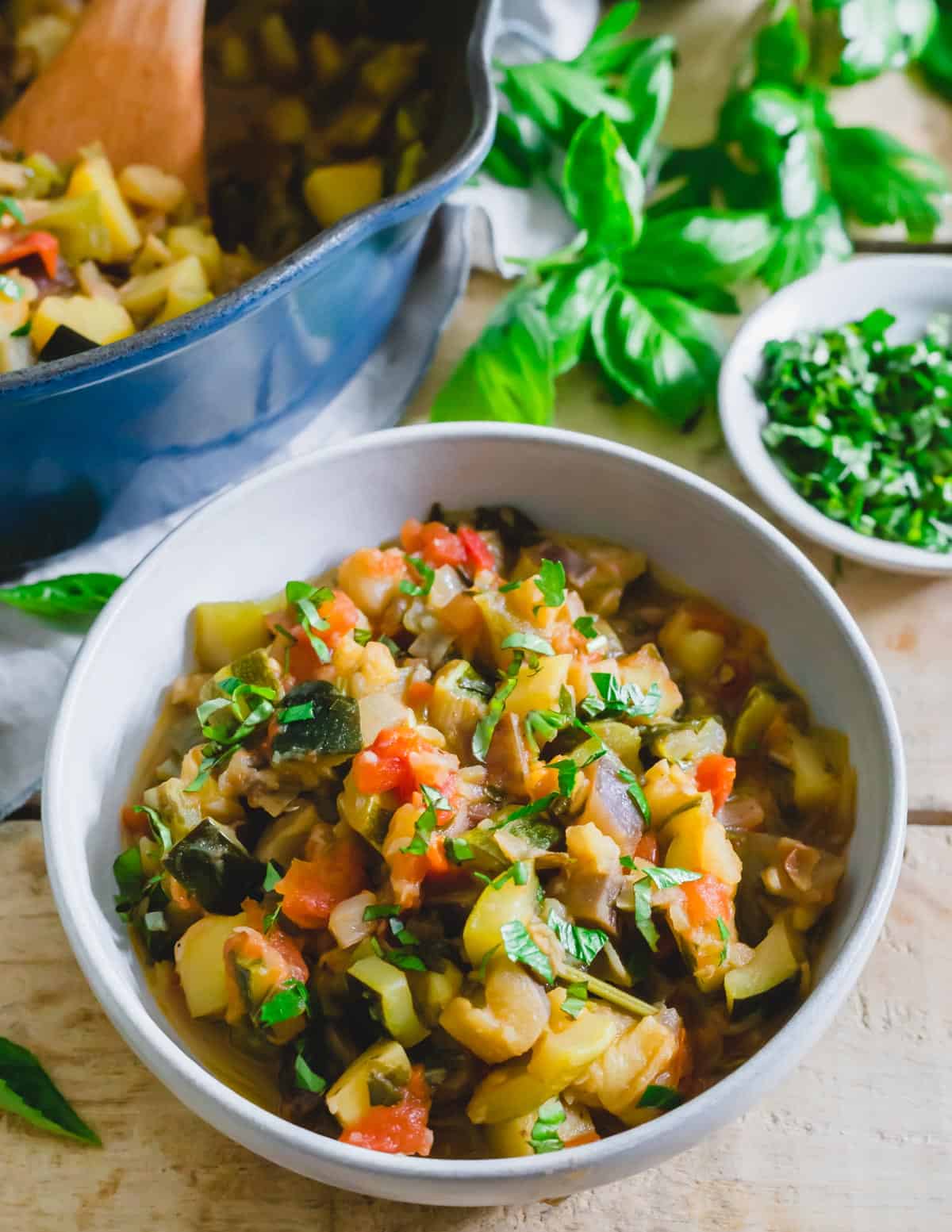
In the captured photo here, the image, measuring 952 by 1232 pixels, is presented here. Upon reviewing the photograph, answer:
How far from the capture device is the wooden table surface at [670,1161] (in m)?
1.62

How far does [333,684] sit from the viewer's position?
171cm

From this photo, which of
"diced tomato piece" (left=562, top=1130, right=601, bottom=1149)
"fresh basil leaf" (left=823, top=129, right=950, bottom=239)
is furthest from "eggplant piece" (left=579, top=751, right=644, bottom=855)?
"fresh basil leaf" (left=823, top=129, right=950, bottom=239)

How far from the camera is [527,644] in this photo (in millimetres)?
1708

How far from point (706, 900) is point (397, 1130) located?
45cm

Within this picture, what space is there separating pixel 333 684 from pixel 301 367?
669 millimetres

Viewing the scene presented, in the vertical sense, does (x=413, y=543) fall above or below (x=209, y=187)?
below

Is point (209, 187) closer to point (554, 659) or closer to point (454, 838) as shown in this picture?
point (554, 659)

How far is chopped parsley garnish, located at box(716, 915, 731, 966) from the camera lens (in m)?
1.51

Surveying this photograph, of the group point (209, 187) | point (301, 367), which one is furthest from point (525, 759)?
point (209, 187)

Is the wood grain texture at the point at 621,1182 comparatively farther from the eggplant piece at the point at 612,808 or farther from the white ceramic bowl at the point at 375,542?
the eggplant piece at the point at 612,808

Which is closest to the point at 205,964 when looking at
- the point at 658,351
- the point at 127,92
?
the point at 658,351

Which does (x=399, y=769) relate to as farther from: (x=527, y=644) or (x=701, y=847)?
(x=701, y=847)

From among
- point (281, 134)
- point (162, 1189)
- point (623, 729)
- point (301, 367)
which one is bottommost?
point (162, 1189)

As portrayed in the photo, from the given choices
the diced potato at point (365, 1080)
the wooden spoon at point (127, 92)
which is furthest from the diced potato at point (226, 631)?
the wooden spoon at point (127, 92)
